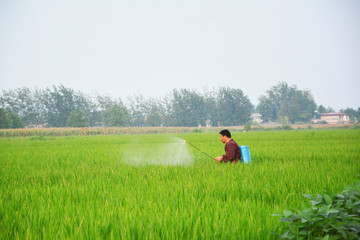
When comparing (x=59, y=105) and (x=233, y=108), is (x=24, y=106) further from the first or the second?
(x=233, y=108)

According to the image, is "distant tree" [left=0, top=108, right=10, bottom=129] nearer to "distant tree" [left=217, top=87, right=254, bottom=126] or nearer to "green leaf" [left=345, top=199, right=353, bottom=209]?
"distant tree" [left=217, top=87, right=254, bottom=126]

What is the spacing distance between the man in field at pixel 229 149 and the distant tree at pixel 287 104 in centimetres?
7085

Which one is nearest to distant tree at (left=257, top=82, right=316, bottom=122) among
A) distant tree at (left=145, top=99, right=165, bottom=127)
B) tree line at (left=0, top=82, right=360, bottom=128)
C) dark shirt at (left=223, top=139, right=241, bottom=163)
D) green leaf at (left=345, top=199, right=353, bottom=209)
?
tree line at (left=0, top=82, right=360, bottom=128)

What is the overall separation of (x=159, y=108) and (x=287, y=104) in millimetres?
35468

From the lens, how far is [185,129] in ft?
160

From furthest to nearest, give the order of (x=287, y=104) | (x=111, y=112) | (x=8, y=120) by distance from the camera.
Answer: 1. (x=287, y=104)
2. (x=111, y=112)
3. (x=8, y=120)

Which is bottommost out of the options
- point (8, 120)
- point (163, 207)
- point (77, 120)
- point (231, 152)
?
point (163, 207)

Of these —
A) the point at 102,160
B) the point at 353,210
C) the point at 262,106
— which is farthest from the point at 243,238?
the point at 262,106

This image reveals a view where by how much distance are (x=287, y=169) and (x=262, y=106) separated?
80.0 meters

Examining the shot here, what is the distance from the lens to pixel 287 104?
73.5m

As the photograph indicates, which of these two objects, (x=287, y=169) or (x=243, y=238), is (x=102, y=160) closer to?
(x=287, y=169)

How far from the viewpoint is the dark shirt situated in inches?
204

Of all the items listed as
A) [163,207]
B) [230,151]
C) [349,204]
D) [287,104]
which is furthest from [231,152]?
[287,104]

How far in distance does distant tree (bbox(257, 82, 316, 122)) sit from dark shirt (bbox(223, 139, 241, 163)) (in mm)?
70844
